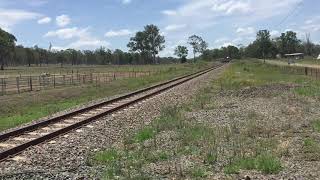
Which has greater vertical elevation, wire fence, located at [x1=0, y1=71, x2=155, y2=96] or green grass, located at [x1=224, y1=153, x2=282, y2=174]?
green grass, located at [x1=224, y1=153, x2=282, y2=174]

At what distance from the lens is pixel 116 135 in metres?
15.4

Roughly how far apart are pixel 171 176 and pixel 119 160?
6.30ft

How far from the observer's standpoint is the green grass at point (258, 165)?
938cm

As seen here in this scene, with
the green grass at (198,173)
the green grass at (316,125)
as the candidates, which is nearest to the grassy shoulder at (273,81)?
the green grass at (316,125)

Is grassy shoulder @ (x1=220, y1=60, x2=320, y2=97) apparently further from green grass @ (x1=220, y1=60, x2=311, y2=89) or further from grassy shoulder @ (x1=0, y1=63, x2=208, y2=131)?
grassy shoulder @ (x1=0, y1=63, x2=208, y2=131)

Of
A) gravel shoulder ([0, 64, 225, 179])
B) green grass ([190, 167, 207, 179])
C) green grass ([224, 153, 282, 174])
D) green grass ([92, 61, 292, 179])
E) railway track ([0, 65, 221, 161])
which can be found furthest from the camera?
railway track ([0, 65, 221, 161])

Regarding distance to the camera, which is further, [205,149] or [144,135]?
[144,135]

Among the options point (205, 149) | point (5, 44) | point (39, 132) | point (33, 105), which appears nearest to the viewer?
point (205, 149)

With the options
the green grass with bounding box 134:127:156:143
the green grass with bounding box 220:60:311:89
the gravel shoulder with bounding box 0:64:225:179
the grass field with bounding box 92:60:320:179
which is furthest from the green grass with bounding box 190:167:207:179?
the green grass with bounding box 220:60:311:89

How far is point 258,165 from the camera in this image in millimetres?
9680

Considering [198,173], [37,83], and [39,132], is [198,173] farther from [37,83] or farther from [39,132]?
[37,83]

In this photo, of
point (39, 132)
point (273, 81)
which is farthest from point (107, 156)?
point (273, 81)

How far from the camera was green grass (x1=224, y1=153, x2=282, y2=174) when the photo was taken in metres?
9.38

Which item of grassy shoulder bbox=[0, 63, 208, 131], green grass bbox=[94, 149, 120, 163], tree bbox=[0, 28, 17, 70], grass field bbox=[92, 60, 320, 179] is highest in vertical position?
tree bbox=[0, 28, 17, 70]
